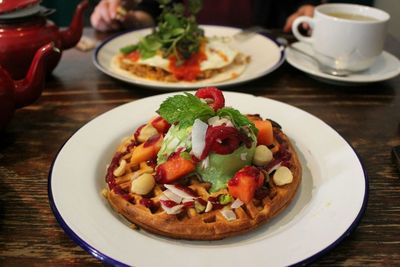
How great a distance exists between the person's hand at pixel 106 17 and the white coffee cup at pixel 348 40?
4.13 ft

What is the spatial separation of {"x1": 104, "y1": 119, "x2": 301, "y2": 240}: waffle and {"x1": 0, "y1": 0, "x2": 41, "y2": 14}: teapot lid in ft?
2.98

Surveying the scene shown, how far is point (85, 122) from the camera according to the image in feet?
5.54

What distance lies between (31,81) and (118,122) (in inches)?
14.3

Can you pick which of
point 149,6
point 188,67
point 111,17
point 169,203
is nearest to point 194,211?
point 169,203

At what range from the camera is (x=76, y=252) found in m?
1.04

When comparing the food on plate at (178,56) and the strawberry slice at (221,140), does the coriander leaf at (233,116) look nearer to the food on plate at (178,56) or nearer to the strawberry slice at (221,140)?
the strawberry slice at (221,140)

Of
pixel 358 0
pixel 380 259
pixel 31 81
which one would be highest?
pixel 31 81

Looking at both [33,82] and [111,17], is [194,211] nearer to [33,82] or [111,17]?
[33,82]

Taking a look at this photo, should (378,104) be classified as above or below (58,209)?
below

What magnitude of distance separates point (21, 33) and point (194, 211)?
122 cm

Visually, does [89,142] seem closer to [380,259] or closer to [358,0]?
[380,259]

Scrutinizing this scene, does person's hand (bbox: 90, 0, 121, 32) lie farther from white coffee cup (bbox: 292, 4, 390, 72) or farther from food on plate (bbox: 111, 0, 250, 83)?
white coffee cup (bbox: 292, 4, 390, 72)

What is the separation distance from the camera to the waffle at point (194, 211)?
1.05 m

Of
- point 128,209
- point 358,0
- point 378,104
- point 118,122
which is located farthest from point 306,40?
point 358,0
